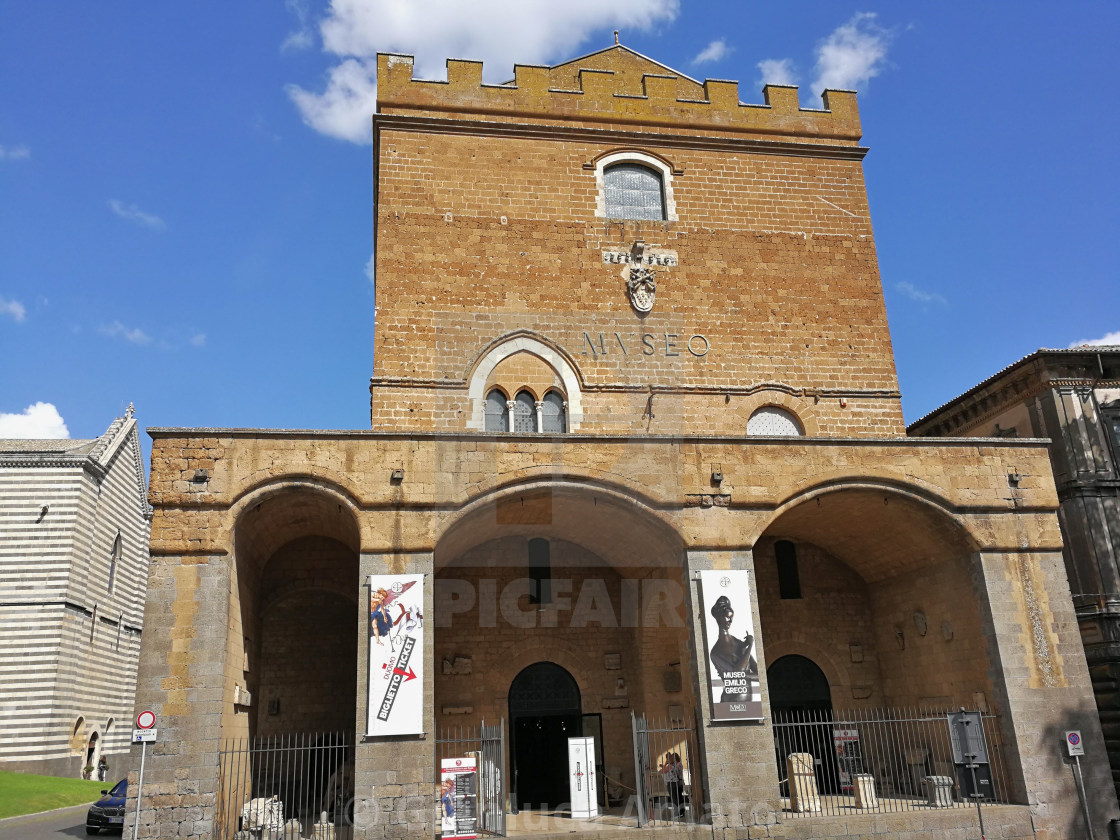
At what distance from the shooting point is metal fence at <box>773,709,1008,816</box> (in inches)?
534

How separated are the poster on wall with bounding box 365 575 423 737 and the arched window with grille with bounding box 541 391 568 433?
5.36 meters

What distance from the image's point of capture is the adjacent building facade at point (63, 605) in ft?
80.0

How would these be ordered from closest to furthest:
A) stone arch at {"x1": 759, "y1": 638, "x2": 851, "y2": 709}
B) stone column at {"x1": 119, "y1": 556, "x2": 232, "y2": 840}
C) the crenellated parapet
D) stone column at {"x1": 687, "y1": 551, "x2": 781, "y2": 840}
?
stone column at {"x1": 119, "y1": 556, "x2": 232, "y2": 840} < stone column at {"x1": 687, "y1": 551, "x2": 781, "y2": 840} < stone arch at {"x1": 759, "y1": 638, "x2": 851, "y2": 709} < the crenellated parapet

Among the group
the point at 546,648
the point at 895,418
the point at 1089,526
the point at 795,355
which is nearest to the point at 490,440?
the point at 546,648

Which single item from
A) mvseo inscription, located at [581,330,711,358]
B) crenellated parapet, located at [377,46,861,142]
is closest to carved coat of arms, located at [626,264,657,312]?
mvseo inscription, located at [581,330,711,358]

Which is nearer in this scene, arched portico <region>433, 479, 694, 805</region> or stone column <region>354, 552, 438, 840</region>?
stone column <region>354, 552, 438, 840</region>

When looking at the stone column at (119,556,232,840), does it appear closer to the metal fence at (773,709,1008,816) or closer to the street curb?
the metal fence at (773,709,1008,816)

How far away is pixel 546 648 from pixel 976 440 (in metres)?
9.11

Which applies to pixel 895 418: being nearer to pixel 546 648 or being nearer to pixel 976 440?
pixel 976 440

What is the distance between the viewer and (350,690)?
55.6 ft

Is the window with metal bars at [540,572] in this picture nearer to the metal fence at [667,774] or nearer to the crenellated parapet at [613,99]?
the metal fence at [667,774]

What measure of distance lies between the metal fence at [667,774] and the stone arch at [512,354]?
20.5 feet

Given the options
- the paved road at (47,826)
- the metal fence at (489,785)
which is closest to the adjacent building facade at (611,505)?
the metal fence at (489,785)

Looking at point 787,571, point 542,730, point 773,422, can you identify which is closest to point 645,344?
point 773,422
